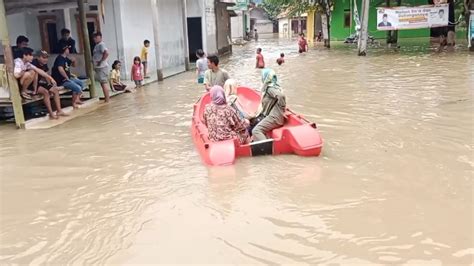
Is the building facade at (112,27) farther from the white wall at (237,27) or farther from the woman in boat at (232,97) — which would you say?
the white wall at (237,27)

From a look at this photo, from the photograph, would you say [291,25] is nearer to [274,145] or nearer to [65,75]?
[65,75]

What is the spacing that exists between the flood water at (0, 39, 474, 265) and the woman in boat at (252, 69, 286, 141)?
0.56m

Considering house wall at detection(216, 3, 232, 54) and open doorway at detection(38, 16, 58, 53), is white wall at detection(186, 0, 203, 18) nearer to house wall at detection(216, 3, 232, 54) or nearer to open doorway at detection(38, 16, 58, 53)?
house wall at detection(216, 3, 232, 54)

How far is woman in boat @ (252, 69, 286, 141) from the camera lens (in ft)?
23.0

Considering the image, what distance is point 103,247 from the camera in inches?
169

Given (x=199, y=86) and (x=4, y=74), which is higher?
(x=4, y=74)

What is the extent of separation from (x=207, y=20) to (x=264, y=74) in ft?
55.0

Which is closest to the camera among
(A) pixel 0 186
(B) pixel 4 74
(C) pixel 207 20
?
(A) pixel 0 186

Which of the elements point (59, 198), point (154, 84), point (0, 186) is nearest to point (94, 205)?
point (59, 198)

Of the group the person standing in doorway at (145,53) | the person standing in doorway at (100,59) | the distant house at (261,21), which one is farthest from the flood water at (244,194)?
the distant house at (261,21)

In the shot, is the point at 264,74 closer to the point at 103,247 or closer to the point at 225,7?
the point at 103,247

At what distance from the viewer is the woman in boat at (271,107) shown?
7.00 meters

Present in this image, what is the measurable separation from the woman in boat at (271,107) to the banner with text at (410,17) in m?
16.7

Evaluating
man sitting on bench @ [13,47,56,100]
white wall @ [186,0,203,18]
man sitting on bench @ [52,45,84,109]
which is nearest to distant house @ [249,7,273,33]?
white wall @ [186,0,203,18]
